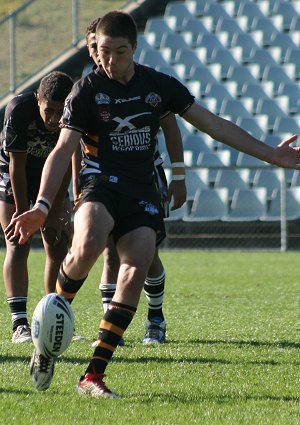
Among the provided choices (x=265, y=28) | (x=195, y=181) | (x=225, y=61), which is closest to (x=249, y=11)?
(x=265, y=28)

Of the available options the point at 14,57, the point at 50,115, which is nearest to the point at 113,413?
the point at 50,115

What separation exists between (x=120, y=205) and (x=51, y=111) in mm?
1488

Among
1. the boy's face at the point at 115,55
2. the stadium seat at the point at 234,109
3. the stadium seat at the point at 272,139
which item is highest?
the boy's face at the point at 115,55

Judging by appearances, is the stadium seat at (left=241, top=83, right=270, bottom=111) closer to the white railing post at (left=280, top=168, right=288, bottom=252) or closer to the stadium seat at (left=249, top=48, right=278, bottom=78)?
the stadium seat at (left=249, top=48, right=278, bottom=78)

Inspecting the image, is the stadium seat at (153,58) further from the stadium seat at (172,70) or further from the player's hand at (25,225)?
the player's hand at (25,225)

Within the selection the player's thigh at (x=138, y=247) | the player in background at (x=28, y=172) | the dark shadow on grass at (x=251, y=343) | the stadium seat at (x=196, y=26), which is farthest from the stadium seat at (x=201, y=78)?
the player's thigh at (x=138, y=247)

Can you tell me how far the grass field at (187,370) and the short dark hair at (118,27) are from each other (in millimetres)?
1818

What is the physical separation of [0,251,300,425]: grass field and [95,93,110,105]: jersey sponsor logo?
1.49 m

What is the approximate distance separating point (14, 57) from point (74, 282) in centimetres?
1477

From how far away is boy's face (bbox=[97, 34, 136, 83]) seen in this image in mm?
4852

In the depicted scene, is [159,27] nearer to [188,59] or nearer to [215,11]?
[188,59]

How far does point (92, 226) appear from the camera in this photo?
4.80 metres

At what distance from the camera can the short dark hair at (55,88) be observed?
6.18 metres

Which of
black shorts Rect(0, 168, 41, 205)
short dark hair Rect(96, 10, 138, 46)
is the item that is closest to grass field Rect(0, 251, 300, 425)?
black shorts Rect(0, 168, 41, 205)
